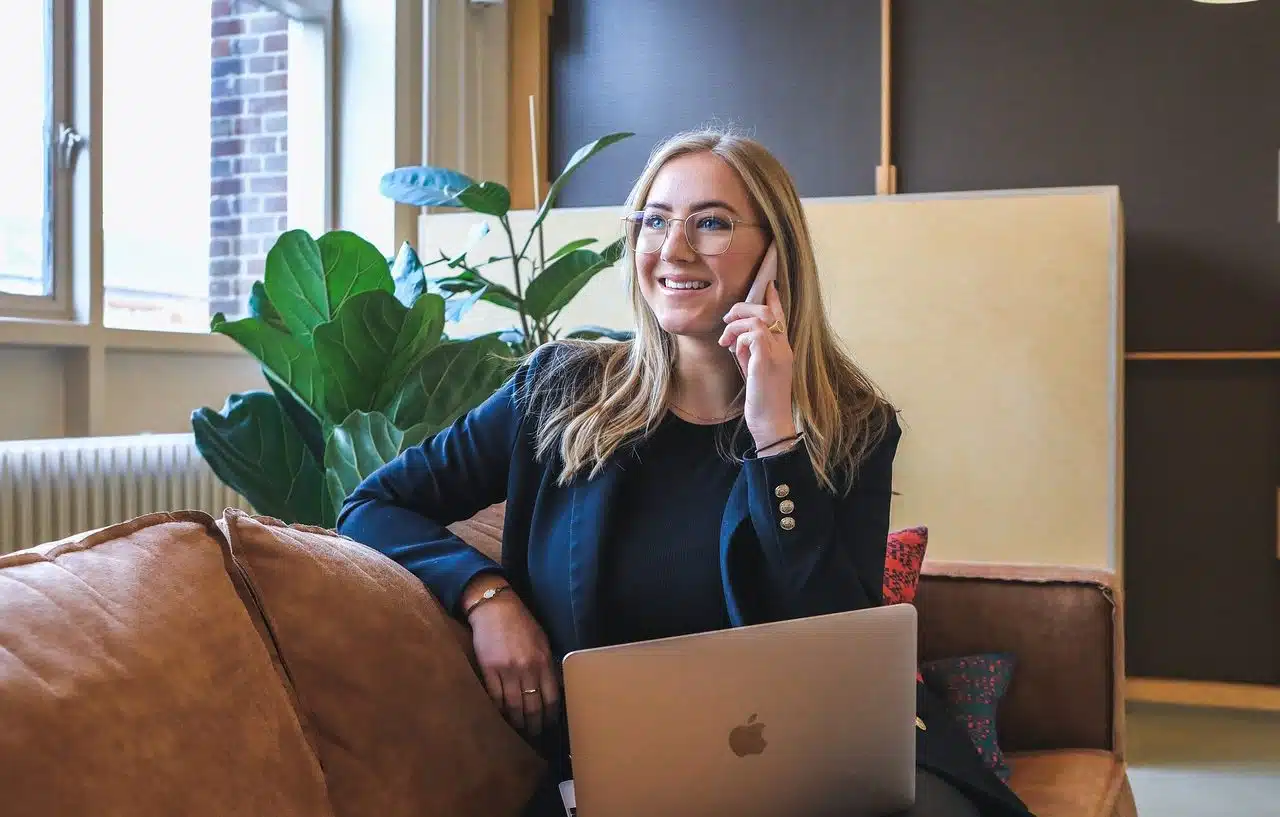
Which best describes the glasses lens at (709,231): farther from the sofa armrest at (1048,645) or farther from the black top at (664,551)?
the sofa armrest at (1048,645)

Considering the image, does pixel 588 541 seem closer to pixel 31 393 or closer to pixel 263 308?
pixel 263 308

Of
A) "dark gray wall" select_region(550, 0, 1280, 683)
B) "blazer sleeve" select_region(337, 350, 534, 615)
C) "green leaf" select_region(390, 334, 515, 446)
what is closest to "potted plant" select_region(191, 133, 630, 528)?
"green leaf" select_region(390, 334, 515, 446)

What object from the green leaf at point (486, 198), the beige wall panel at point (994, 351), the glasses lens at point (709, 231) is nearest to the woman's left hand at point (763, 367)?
the glasses lens at point (709, 231)

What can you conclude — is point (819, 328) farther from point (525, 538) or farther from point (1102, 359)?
point (1102, 359)

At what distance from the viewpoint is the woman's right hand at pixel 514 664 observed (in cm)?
129

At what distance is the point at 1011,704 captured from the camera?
189 centimetres

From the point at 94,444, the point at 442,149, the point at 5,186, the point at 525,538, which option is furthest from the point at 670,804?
the point at 442,149

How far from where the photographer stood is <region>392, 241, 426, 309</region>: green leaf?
2311 mm

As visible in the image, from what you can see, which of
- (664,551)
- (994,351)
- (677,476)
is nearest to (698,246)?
(677,476)

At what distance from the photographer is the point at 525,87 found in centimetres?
422

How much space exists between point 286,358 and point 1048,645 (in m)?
1.42

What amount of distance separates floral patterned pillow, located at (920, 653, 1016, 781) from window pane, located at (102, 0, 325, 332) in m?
2.20

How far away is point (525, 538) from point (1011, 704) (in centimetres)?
90

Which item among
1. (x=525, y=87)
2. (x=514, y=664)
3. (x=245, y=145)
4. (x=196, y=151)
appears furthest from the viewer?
(x=525, y=87)
